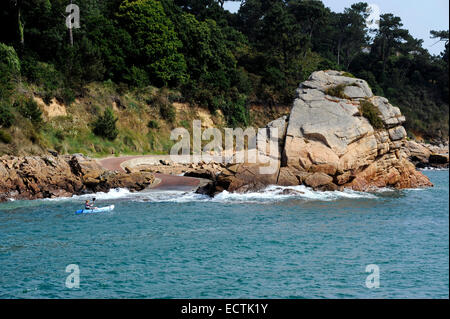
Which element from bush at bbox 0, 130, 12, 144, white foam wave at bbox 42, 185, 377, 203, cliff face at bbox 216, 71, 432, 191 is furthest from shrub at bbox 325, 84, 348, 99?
bush at bbox 0, 130, 12, 144

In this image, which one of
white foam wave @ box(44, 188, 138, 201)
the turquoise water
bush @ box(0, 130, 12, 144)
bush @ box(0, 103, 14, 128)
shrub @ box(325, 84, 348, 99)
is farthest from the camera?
shrub @ box(325, 84, 348, 99)

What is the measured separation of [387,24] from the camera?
90.0 metres

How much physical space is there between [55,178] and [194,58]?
31.2 metres

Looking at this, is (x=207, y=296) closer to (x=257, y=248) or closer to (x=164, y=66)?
(x=257, y=248)

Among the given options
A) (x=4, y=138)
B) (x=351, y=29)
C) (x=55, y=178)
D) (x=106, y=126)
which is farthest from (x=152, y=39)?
(x=351, y=29)

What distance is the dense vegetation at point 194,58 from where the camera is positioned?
139ft

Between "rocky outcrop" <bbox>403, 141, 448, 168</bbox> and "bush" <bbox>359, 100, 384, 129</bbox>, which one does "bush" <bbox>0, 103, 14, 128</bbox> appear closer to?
"bush" <bbox>359, 100, 384, 129</bbox>

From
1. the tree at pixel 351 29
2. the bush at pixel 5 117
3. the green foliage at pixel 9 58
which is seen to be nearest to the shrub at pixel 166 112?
the green foliage at pixel 9 58

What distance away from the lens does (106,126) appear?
4259 cm

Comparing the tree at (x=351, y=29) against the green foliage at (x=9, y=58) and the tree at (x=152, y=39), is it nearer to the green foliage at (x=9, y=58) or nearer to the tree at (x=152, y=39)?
the tree at (x=152, y=39)

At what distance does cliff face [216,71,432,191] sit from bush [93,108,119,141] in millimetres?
16737

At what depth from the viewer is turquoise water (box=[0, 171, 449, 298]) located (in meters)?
13.4

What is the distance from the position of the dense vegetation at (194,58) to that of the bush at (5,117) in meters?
0.07

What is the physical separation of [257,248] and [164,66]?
38451 millimetres
